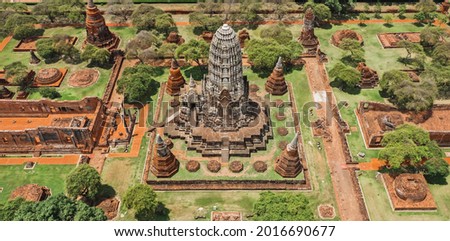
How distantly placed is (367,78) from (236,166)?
1303 inches

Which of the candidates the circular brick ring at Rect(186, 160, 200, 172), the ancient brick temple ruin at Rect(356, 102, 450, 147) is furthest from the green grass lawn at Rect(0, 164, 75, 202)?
the ancient brick temple ruin at Rect(356, 102, 450, 147)

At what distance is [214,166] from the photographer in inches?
2215

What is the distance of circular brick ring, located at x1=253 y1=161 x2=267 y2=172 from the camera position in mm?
55916

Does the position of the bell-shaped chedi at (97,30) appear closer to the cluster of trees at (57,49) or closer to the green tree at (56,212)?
the cluster of trees at (57,49)

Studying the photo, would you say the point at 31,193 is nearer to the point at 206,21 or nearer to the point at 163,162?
the point at 163,162

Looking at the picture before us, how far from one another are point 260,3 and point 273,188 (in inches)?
2072

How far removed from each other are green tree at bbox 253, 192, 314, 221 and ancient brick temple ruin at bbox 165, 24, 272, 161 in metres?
12.3

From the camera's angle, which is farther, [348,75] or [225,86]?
[348,75]

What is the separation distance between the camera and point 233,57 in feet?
171

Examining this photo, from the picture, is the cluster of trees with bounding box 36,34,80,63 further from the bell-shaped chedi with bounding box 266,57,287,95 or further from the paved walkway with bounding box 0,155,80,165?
the bell-shaped chedi with bounding box 266,57,287,95

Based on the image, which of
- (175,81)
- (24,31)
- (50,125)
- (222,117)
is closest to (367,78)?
(222,117)

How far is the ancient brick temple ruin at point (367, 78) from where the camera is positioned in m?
70.6

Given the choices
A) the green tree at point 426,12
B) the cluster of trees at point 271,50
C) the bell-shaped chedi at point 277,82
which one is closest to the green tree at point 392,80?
the cluster of trees at point 271,50

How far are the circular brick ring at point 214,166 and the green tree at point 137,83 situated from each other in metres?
19.4
